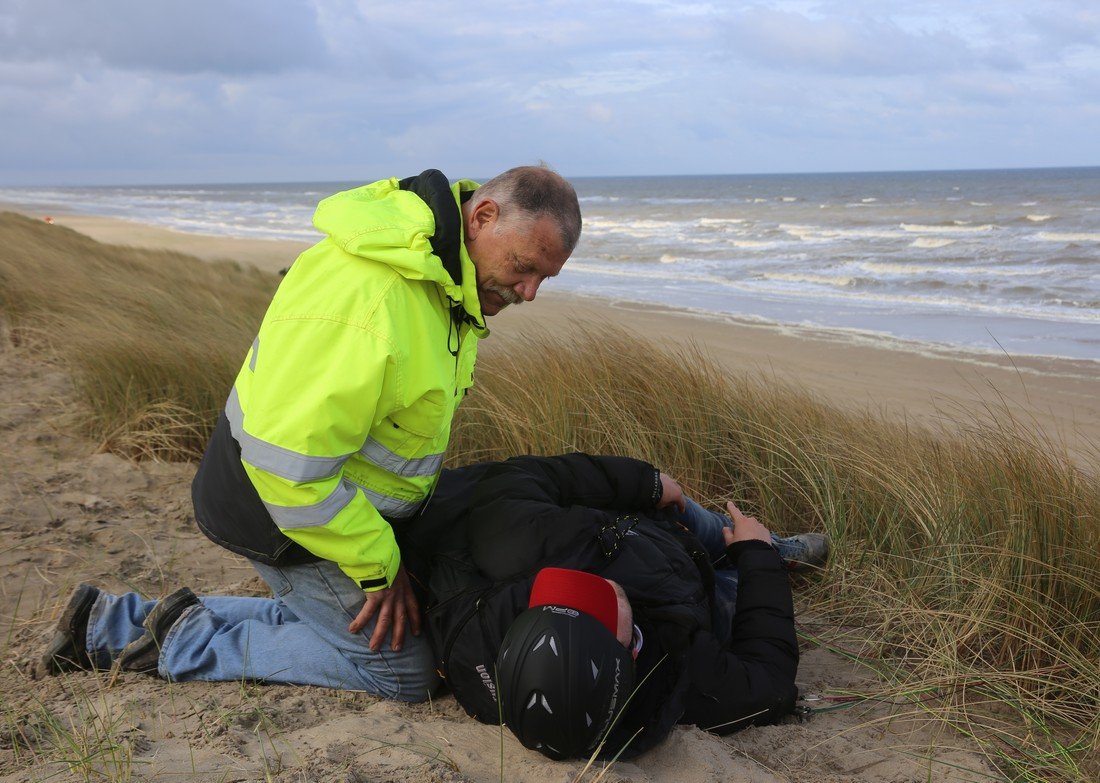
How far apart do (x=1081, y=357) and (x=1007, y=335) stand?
1614 millimetres

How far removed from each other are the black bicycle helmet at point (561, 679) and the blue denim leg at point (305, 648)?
0.63 metres

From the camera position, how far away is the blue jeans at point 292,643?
2904mm

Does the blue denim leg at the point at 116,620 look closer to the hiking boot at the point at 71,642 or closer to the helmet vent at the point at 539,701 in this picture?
the hiking boot at the point at 71,642

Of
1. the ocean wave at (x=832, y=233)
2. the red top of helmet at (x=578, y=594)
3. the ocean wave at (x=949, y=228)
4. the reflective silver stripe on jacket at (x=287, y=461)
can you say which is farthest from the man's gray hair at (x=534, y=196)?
the ocean wave at (x=949, y=228)

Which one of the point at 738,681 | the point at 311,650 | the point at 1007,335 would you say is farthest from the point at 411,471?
the point at 1007,335

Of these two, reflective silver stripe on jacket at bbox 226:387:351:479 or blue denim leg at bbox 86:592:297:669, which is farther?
blue denim leg at bbox 86:592:297:669

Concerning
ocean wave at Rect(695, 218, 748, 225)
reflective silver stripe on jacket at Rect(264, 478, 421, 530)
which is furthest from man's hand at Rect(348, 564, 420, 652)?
ocean wave at Rect(695, 218, 748, 225)

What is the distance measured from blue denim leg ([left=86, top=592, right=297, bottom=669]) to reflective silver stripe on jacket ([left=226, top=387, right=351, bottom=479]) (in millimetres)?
1113

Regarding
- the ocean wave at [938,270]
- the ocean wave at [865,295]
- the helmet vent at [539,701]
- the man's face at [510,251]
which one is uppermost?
the man's face at [510,251]

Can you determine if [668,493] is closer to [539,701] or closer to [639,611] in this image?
[639,611]

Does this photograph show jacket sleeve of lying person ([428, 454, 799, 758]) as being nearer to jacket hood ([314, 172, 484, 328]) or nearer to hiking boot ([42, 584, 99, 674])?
jacket hood ([314, 172, 484, 328])

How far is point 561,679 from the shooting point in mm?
2309

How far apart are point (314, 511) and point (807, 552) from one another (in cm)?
218

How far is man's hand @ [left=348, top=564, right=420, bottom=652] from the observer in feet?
9.19
